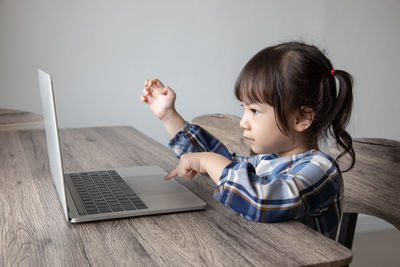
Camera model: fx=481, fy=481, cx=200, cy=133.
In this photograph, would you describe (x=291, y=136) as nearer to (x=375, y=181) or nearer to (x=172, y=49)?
(x=375, y=181)

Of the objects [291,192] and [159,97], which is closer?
[291,192]

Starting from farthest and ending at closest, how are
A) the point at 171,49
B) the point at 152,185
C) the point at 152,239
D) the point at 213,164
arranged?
1. the point at 171,49
2. the point at 152,185
3. the point at 213,164
4. the point at 152,239

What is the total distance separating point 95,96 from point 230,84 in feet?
2.45

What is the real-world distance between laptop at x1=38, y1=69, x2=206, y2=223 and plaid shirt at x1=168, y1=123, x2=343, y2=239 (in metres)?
0.09

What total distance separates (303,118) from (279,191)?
10.2 inches

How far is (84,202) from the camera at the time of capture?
2.95ft

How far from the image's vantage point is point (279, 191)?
825mm

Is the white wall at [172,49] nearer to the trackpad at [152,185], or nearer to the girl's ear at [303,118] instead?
the trackpad at [152,185]

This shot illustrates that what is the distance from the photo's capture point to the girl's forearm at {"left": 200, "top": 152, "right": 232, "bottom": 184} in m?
0.90

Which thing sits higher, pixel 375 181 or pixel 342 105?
pixel 342 105

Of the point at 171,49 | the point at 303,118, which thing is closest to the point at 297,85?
the point at 303,118

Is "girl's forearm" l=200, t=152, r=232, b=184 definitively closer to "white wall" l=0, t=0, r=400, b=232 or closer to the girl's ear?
the girl's ear

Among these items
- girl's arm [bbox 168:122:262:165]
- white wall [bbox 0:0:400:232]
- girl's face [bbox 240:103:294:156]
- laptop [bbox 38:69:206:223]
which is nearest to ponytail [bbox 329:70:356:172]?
girl's face [bbox 240:103:294:156]

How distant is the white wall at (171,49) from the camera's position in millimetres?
2232
